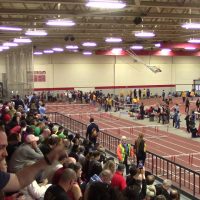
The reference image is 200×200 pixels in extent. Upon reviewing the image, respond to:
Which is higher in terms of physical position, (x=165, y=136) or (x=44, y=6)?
(x=44, y=6)

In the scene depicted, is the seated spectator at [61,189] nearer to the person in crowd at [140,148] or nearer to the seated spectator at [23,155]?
the seated spectator at [23,155]

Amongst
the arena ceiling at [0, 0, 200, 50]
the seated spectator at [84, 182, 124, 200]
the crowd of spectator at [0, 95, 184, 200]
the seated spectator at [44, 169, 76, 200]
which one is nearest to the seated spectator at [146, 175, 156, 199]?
the crowd of spectator at [0, 95, 184, 200]

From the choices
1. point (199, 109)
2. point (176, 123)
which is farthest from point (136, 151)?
point (199, 109)

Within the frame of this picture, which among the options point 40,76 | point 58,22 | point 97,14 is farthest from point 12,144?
point 40,76

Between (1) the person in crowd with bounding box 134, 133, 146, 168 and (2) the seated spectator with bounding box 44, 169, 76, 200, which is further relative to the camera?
(1) the person in crowd with bounding box 134, 133, 146, 168

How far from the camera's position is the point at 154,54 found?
46.8 meters

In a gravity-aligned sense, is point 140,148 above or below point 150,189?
below

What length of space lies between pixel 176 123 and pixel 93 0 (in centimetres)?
1696

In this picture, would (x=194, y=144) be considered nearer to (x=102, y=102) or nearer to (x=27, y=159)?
(x=27, y=159)

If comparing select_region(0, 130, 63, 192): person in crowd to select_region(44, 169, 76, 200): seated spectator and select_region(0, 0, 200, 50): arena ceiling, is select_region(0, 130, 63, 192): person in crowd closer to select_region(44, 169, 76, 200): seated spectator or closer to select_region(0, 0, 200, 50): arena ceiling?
select_region(44, 169, 76, 200): seated spectator

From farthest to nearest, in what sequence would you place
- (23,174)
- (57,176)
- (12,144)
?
(12,144), (57,176), (23,174)

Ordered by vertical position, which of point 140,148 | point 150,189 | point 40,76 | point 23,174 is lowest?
point 140,148

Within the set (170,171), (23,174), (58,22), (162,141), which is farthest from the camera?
(162,141)

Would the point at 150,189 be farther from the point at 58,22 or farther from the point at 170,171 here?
the point at 58,22
